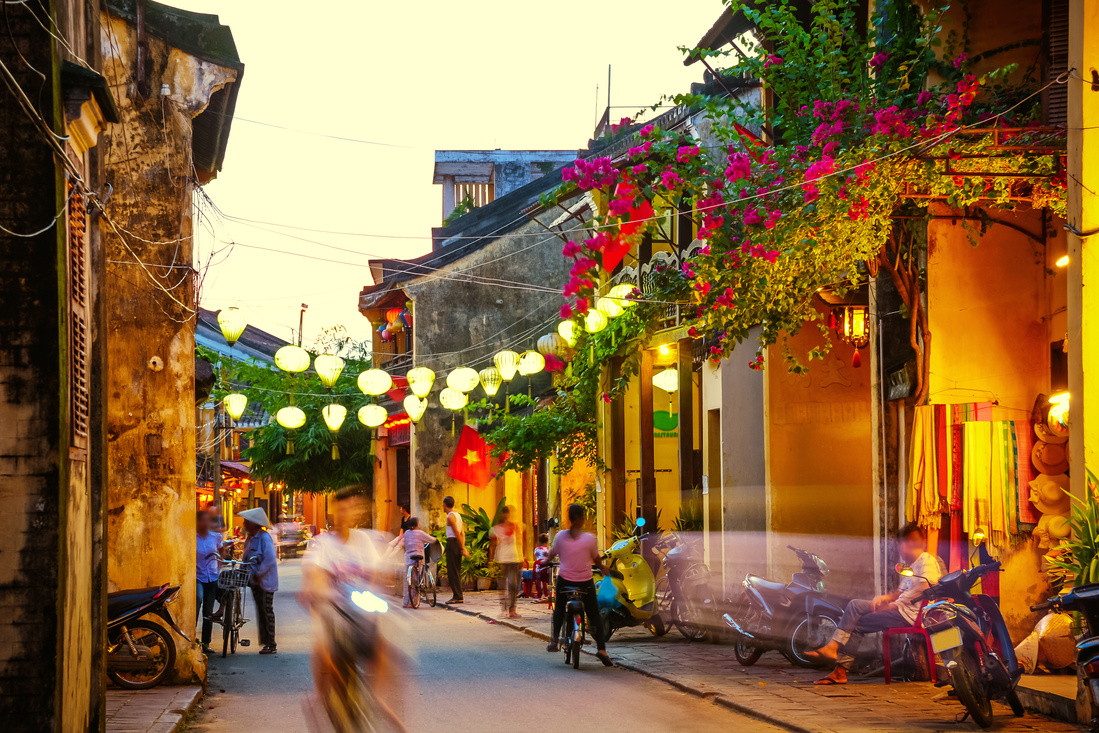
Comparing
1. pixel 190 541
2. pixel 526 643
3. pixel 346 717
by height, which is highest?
pixel 190 541

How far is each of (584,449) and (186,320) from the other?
1254 cm

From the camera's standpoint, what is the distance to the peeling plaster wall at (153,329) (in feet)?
37.2

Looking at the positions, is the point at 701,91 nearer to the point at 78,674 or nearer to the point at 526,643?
the point at 526,643

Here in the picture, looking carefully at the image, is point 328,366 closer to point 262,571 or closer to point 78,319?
point 262,571

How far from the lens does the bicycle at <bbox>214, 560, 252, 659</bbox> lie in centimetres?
1396

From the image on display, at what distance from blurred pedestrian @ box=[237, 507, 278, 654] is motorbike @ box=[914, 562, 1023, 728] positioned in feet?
26.2

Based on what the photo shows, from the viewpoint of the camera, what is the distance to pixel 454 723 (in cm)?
888

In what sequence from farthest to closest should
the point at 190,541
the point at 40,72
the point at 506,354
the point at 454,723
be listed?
the point at 506,354 → the point at 190,541 → the point at 454,723 → the point at 40,72

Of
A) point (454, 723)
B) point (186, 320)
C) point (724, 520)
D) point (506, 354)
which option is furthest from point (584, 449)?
point (454, 723)

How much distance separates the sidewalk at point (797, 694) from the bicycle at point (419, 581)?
7.01 metres

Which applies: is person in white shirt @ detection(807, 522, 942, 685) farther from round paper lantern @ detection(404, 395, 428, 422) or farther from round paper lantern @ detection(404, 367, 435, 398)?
round paper lantern @ detection(404, 395, 428, 422)

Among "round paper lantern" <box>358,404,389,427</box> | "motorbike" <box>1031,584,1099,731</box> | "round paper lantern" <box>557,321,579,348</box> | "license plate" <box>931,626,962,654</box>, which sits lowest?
"license plate" <box>931,626,962,654</box>

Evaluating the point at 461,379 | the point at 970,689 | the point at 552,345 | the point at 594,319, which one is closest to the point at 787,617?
the point at 970,689

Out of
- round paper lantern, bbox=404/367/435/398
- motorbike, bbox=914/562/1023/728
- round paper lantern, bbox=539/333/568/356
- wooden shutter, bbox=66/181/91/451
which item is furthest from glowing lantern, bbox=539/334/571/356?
wooden shutter, bbox=66/181/91/451
